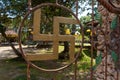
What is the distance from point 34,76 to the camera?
266 inches

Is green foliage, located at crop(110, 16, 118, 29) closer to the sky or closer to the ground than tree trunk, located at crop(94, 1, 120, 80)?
closer to the sky

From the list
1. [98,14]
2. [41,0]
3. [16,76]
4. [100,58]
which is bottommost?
[16,76]

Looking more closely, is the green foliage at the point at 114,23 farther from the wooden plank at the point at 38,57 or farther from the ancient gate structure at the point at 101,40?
the wooden plank at the point at 38,57

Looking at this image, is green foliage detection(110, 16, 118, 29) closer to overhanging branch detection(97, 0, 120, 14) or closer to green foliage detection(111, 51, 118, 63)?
green foliage detection(111, 51, 118, 63)

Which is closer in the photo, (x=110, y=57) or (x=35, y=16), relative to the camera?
(x=35, y=16)

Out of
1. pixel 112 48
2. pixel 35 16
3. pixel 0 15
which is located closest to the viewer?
pixel 35 16

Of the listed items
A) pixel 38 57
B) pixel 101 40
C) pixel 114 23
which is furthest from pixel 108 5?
pixel 101 40

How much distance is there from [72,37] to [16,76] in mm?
6109

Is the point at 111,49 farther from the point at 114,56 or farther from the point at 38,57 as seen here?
the point at 38,57

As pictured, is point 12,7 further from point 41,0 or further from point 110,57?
point 110,57

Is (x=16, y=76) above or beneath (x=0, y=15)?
beneath

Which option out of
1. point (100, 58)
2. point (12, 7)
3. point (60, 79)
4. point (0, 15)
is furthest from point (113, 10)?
point (0, 15)

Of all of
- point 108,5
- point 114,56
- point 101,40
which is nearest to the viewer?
point 108,5

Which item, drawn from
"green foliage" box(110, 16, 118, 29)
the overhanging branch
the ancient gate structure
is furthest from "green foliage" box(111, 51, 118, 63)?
the overhanging branch
